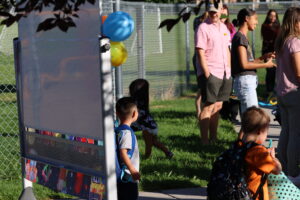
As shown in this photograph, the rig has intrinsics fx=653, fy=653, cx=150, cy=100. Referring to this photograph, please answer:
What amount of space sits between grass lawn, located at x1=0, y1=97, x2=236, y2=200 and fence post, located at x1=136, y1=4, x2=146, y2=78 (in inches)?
55.7

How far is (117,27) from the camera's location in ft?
18.4

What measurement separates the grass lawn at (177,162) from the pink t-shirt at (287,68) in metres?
1.21

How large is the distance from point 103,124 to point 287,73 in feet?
7.61

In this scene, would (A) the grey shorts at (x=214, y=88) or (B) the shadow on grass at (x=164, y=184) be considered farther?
(A) the grey shorts at (x=214, y=88)

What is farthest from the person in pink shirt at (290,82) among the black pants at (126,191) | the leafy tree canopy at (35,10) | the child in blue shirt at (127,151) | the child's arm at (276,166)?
the leafy tree canopy at (35,10)

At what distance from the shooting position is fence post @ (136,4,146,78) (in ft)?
37.3

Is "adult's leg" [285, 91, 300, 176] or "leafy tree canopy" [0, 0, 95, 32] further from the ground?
"leafy tree canopy" [0, 0, 95, 32]

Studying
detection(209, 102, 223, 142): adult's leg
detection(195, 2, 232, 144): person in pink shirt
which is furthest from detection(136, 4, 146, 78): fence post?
detection(195, 2, 232, 144): person in pink shirt

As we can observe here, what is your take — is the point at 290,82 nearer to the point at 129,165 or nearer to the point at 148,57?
the point at 129,165

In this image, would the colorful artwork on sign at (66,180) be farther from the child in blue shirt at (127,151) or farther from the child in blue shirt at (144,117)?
the child in blue shirt at (144,117)

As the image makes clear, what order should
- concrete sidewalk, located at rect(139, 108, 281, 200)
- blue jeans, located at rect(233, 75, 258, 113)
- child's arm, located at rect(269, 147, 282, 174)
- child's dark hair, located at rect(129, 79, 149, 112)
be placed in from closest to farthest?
child's arm, located at rect(269, 147, 282, 174), concrete sidewalk, located at rect(139, 108, 281, 200), child's dark hair, located at rect(129, 79, 149, 112), blue jeans, located at rect(233, 75, 258, 113)

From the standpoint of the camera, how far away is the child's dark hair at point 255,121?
4426 millimetres

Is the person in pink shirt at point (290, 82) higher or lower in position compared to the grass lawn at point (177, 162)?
higher

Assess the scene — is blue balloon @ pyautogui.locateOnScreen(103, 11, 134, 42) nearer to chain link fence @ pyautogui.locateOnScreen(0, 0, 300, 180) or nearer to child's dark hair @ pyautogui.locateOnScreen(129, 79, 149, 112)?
child's dark hair @ pyautogui.locateOnScreen(129, 79, 149, 112)
